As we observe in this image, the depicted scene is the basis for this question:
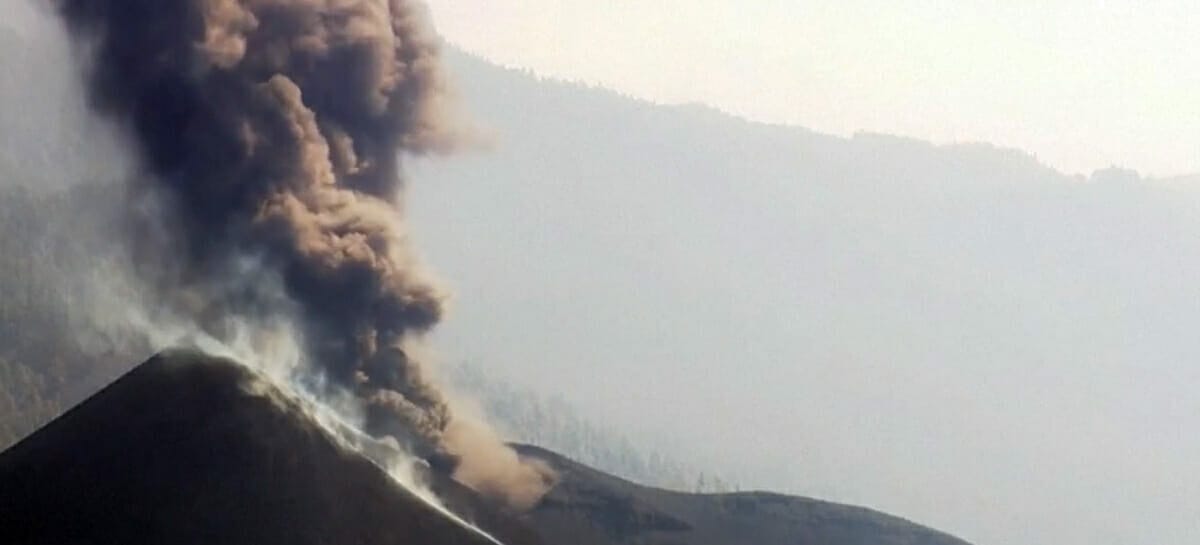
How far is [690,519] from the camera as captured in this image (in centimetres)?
10531

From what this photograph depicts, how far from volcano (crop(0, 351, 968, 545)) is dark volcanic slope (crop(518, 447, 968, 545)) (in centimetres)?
2581

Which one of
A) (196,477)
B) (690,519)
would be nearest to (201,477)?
(196,477)

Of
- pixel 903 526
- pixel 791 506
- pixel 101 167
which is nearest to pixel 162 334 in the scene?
pixel 101 167

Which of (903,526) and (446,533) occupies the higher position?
(903,526)

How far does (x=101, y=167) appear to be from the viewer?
8375 cm

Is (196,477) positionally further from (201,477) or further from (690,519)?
(690,519)

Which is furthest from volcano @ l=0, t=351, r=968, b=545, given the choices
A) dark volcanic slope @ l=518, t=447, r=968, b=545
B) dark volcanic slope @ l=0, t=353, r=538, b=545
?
dark volcanic slope @ l=518, t=447, r=968, b=545

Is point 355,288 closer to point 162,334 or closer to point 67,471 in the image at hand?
point 162,334

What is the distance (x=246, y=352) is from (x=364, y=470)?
16.2 m

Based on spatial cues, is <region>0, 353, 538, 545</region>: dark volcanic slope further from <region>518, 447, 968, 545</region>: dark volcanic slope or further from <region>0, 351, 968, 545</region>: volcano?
<region>518, 447, 968, 545</region>: dark volcanic slope

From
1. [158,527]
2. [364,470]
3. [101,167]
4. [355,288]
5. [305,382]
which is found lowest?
[158,527]

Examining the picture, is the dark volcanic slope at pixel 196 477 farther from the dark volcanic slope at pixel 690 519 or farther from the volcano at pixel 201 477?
the dark volcanic slope at pixel 690 519

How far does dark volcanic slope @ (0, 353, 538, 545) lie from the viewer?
5191cm

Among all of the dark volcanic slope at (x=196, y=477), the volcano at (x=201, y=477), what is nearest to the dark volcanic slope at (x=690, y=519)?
the volcano at (x=201, y=477)
